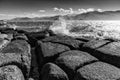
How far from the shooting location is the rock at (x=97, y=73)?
1526 millimetres

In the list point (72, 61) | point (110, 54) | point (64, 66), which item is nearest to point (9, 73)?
point (64, 66)

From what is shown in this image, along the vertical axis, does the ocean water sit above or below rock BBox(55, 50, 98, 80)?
below

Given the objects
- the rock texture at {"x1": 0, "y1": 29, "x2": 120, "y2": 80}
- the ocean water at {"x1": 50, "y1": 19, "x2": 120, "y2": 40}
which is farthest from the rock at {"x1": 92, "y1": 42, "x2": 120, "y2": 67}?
the ocean water at {"x1": 50, "y1": 19, "x2": 120, "y2": 40}

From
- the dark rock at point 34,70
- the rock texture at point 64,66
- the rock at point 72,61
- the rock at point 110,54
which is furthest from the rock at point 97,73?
the dark rock at point 34,70

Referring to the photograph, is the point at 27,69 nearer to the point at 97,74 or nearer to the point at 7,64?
the point at 7,64

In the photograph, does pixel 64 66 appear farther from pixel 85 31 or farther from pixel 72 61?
pixel 85 31

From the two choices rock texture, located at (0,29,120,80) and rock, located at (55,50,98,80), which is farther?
rock, located at (55,50,98,80)

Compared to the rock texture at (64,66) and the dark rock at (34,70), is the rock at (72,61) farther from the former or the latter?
the dark rock at (34,70)

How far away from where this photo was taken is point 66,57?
2049 mm

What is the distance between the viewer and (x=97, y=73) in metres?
1.60

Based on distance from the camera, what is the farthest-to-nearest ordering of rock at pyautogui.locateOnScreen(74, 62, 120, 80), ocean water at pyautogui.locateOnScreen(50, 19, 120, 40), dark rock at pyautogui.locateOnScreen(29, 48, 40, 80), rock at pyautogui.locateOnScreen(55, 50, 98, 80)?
ocean water at pyautogui.locateOnScreen(50, 19, 120, 40), dark rock at pyautogui.locateOnScreen(29, 48, 40, 80), rock at pyautogui.locateOnScreen(55, 50, 98, 80), rock at pyautogui.locateOnScreen(74, 62, 120, 80)

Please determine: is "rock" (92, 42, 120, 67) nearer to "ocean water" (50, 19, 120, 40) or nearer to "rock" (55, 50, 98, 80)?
"rock" (55, 50, 98, 80)

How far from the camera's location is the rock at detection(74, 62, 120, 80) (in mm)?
1526

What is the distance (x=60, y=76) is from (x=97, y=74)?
457mm
